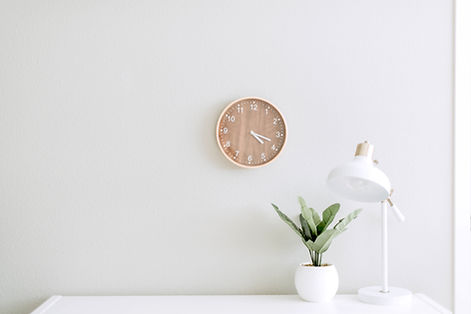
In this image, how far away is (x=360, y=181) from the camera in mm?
1526

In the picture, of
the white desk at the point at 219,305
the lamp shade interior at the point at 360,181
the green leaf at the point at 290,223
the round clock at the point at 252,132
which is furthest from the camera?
the round clock at the point at 252,132

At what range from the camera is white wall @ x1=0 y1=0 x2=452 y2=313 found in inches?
72.2

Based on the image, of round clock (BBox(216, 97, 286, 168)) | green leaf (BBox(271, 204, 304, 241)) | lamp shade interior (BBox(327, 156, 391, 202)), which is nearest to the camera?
lamp shade interior (BBox(327, 156, 391, 202))

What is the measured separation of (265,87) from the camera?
1.87m

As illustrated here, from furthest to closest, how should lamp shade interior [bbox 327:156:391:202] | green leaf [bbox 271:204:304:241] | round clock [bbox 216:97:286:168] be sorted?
round clock [bbox 216:97:286:168]
green leaf [bbox 271:204:304:241]
lamp shade interior [bbox 327:156:391:202]

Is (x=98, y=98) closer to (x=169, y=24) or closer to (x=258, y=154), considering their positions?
(x=169, y=24)

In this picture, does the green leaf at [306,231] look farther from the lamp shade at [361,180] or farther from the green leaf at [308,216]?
the lamp shade at [361,180]

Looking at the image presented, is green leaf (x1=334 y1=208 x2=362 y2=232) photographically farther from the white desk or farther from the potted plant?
the white desk

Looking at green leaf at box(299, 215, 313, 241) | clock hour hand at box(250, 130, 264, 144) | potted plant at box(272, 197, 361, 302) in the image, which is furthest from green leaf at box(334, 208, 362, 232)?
clock hour hand at box(250, 130, 264, 144)

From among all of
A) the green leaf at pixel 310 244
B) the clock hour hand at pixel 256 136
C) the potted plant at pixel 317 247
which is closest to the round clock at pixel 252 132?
the clock hour hand at pixel 256 136

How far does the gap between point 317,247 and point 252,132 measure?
1.53 feet

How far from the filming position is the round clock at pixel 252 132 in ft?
6.00

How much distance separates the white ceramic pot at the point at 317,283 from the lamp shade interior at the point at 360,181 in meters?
0.28
